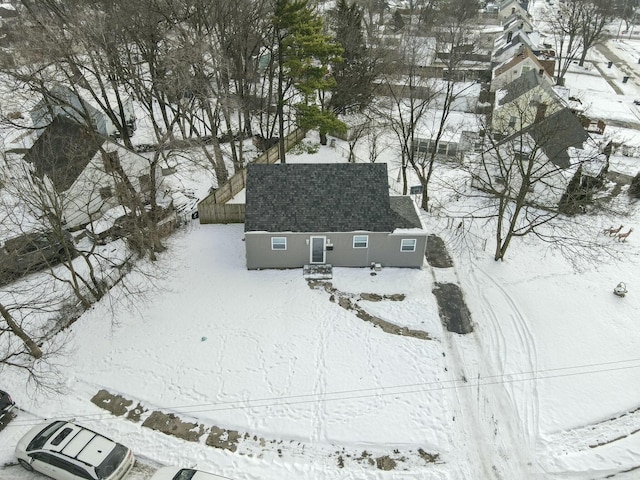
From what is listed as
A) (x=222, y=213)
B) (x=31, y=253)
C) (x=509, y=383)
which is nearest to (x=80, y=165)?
(x=31, y=253)

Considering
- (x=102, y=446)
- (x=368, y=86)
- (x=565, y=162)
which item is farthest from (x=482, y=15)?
(x=102, y=446)

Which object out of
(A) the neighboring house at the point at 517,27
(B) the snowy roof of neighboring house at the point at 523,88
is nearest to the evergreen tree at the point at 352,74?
(B) the snowy roof of neighboring house at the point at 523,88

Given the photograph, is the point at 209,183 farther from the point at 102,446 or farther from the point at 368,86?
the point at 102,446

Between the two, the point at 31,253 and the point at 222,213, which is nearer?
the point at 31,253

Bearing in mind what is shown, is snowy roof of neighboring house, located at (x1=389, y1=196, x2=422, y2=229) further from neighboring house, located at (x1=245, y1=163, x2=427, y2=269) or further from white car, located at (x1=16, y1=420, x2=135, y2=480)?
white car, located at (x1=16, y1=420, x2=135, y2=480)

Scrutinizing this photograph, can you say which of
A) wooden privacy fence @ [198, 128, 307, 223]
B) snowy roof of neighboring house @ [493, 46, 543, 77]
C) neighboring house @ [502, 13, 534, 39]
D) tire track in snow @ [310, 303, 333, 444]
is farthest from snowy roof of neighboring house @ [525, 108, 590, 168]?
neighboring house @ [502, 13, 534, 39]

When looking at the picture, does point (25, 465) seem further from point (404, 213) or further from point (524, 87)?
point (524, 87)

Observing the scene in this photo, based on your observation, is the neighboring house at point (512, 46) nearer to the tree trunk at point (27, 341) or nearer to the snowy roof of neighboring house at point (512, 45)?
the snowy roof of neighboring house at point (512, 45)

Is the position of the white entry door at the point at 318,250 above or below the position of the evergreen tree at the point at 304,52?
below
